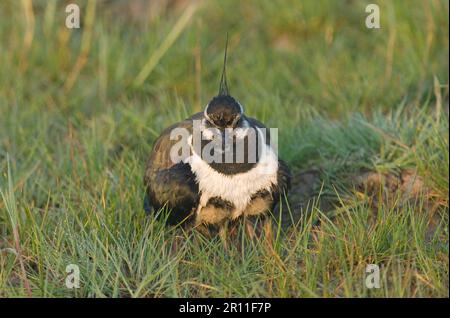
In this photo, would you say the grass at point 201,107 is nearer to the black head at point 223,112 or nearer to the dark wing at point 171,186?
the dark wing at point 171,186

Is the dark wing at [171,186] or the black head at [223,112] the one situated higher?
the black head at [223,112]

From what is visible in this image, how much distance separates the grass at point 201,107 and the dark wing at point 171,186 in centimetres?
10

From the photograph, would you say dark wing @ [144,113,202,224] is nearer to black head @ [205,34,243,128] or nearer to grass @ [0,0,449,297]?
grass @ [0,0,449,297]

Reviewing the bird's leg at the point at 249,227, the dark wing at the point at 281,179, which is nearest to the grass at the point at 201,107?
the bird's leg at the point at 249,227

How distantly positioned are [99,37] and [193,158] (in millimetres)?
2308

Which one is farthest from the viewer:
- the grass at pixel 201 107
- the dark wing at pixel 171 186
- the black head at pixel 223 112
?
the dark wing at pixel 171 186

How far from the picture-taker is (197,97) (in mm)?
5223

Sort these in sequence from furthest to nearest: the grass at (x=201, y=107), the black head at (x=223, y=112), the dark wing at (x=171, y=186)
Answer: the dark wing at (x=171, y=186)
the black head at (x=223, y=112)
the grass at (x=201, y=107)

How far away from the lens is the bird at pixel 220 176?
3.59 m

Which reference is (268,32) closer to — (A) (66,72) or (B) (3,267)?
(A) (66,72)

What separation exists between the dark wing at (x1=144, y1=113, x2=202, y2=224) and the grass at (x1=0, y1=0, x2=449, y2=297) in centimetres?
10

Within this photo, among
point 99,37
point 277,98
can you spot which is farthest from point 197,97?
point 99,37

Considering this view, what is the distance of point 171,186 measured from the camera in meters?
3.66

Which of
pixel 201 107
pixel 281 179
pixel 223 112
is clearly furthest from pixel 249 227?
pixel 201 107
